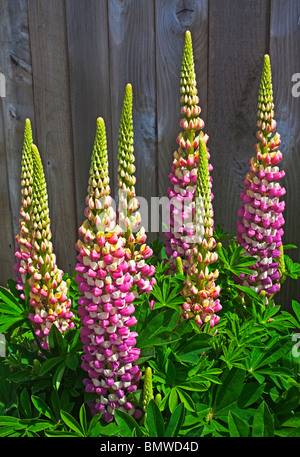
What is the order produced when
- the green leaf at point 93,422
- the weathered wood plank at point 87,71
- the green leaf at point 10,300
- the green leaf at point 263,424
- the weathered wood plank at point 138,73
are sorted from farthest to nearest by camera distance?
the weathered wood plank at point 87,71
the weathered wood plank at point 138,73
the green leaf at point 10,300
the green leaf at point 93,422
the green leaf at point 263,424

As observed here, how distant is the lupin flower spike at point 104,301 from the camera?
4.15 ft

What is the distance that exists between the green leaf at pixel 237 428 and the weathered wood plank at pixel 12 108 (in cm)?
242

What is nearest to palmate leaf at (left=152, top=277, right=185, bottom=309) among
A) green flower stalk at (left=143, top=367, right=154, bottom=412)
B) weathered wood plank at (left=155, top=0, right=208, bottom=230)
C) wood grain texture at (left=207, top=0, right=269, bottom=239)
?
green flower stalk at (left=143, top=367, right=154, bottom=412)

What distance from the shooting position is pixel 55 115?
3031mm

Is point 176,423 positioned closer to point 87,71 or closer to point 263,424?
point 263,424

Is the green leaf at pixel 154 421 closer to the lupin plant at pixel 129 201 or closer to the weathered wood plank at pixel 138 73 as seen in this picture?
the lupin plant at pixel 129 201

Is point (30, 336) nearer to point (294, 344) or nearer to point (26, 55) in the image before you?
point (294, 344)

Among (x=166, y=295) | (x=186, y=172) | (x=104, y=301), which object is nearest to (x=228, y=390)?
(x=166, y=295)

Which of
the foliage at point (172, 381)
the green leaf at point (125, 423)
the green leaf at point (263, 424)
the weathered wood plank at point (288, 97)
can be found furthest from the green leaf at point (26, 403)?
the weathered wood plank at point (288, 97)

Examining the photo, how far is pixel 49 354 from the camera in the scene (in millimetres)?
1491

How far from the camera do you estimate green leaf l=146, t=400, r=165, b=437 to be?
1.25 meters

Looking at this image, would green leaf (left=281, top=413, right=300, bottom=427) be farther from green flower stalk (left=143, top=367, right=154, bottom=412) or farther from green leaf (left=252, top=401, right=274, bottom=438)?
green flower stalk (left=143, top=367, right=154, bottom=412)

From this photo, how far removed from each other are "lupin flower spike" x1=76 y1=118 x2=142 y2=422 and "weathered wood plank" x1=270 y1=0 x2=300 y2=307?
138 centimetres

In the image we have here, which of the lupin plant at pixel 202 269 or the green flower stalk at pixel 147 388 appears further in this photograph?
the lupin plant at pixel 202 269
